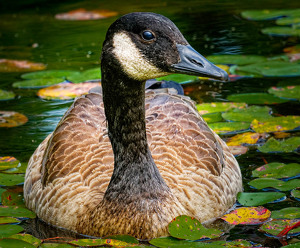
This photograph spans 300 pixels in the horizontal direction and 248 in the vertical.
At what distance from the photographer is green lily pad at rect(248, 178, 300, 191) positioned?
6.98 m

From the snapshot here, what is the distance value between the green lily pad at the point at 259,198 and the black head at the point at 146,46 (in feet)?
6.37

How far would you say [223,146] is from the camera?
7.81 metres

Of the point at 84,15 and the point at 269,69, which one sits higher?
the point at 269,69

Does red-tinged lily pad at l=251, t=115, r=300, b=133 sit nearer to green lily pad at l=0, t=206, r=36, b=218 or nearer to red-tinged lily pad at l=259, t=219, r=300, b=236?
red-tinged lily pad at l=259, t=219, r=300, b=236

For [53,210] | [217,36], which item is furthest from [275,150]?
[217,36]

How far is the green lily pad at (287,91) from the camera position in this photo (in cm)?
948

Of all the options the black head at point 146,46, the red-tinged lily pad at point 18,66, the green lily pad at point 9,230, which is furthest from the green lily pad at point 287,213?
the red-tinged lily pad at point 18,66

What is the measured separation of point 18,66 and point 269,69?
471 cm

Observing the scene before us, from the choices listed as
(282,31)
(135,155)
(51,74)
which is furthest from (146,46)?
(282,31)

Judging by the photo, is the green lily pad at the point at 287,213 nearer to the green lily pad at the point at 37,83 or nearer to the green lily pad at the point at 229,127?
the green lily pad at the point at 229,127

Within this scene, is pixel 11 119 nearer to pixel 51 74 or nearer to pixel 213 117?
pixel 51 74

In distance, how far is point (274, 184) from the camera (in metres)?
7.06

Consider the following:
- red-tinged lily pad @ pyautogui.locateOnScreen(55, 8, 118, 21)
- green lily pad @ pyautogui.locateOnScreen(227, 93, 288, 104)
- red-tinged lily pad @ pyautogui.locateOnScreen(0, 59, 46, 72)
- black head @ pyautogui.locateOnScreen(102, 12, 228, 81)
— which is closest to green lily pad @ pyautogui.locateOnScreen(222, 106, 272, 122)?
green lily pad @ pyautogui.locateOnScreen(227, 93, 288, 104)

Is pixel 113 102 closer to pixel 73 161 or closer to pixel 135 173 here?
pixel 135 173
